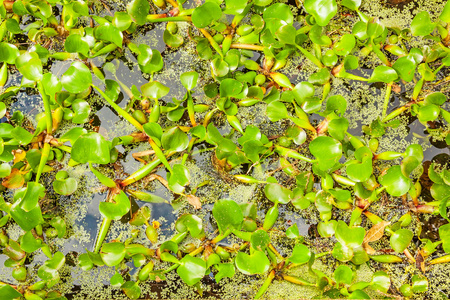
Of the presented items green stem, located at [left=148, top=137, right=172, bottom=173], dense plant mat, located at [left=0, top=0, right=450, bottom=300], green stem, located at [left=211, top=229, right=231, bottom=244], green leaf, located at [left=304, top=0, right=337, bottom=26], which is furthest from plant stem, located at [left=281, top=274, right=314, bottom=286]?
Result: green leaf, located at [left=304, top=0, right=337, bottom=26]

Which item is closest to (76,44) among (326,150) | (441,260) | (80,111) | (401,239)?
(80,111)

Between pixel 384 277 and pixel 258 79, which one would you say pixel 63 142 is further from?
pixel 384 277

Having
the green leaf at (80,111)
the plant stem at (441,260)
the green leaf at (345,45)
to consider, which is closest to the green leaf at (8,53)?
the green leaf at (80,111)

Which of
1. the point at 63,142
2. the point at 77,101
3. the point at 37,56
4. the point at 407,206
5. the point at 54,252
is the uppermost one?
the point at 37,56

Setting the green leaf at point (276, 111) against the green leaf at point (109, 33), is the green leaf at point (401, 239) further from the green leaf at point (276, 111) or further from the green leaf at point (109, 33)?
the green leaf at point (109, 33)

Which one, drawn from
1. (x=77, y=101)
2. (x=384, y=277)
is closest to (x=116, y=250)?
(x=77, y=101)
